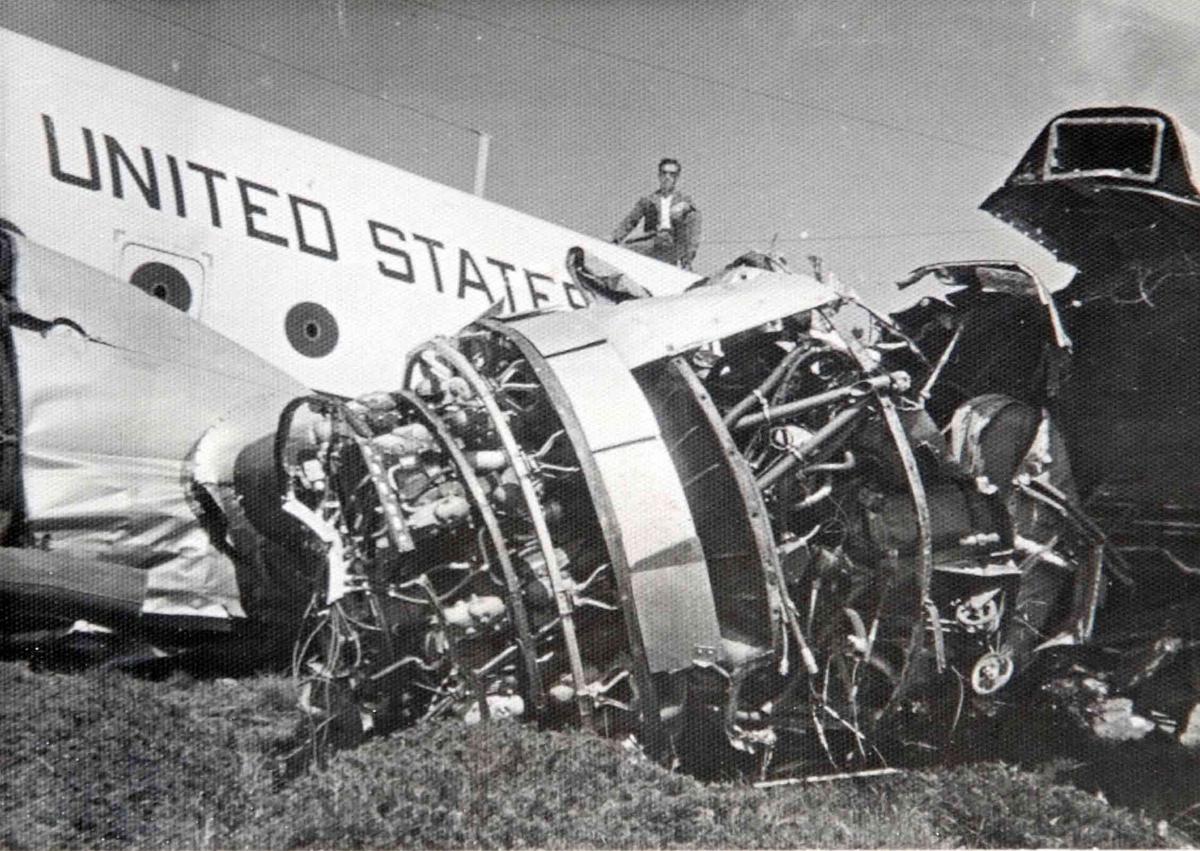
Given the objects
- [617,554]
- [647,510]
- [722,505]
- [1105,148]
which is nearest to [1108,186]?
[1105,148]

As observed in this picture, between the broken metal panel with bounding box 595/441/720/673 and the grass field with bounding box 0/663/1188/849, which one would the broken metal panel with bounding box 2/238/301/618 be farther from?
the broken metal panel with bounding box 595/441/720/673

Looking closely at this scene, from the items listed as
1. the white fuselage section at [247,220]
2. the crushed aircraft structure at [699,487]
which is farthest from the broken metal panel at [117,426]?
the white fuselage section at [247,220]

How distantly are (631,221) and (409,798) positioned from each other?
8.36 meters

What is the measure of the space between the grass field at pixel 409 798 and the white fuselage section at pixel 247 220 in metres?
3.33

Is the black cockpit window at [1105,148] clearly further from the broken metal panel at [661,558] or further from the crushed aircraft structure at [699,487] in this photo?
the broken metal panel at [661,558]

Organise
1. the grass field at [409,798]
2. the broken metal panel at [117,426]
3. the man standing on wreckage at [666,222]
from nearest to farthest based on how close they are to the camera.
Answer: the grass field at [409,798], the broken metal panel at [117,426], the man standing on wreckage at [666,222]

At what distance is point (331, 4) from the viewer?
20.2ft

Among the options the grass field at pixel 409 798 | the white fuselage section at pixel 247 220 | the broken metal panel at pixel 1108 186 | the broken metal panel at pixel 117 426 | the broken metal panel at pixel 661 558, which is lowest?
the grass field at pixel 409 798

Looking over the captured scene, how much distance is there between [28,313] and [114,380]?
57 cm

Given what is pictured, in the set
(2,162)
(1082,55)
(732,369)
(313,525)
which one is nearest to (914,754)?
(732,369)

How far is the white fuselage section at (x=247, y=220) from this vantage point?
7.20 metres

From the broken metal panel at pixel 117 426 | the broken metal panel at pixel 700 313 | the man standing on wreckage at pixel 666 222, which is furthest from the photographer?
the man standing on wreckage at pixel 666 222

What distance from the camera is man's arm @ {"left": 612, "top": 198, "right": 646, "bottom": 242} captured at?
36.8 ft

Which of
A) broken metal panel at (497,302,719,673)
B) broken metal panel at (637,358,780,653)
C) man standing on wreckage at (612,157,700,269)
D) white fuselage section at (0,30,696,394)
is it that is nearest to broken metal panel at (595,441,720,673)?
broken metal panel at (497,302,719,673)
